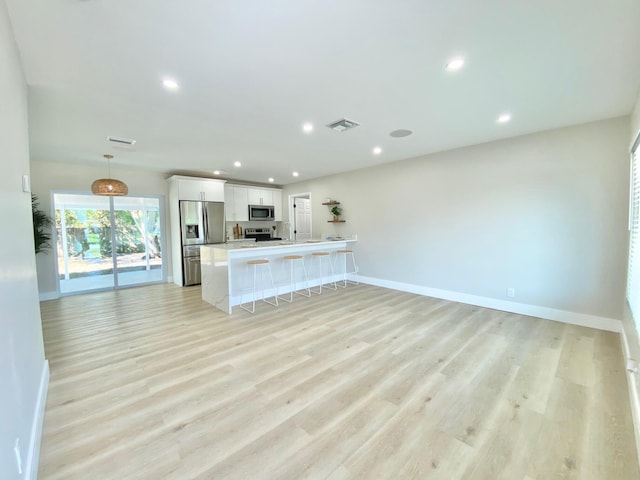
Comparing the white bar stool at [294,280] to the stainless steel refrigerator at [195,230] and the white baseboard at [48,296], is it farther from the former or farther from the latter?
the white baseboard at [48,296]

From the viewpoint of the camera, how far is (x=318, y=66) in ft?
6.81

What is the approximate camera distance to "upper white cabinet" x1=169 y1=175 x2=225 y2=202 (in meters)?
5.86

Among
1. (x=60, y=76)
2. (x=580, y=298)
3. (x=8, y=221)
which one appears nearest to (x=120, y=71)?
(x=60, y=76)

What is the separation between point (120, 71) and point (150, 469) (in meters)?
2.78

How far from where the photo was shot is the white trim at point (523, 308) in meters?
3.26

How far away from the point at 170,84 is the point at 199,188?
4.08m

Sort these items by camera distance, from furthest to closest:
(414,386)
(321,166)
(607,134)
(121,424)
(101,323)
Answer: (321,166)
(101,323)
(607,134)
(414,386)
(121,424)

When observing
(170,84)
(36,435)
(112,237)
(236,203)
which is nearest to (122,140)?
(170,84)

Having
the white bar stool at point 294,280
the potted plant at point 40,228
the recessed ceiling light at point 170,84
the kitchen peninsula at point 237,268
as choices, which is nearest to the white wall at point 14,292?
the recessed ceiling light at point 170,84

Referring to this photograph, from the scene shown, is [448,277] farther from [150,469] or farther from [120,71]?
[120,71]

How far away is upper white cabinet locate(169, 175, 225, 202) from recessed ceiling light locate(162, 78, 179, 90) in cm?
388

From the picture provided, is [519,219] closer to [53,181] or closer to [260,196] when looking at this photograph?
[260,196]

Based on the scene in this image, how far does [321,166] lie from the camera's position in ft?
18.4

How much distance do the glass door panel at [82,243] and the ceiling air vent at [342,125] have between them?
524 centimetres
